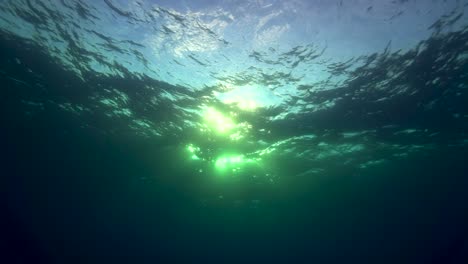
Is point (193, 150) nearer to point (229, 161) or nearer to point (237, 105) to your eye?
point (229, 161)

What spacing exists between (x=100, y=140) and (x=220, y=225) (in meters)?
47.5

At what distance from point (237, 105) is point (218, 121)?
2601mm

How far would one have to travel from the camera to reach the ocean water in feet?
36.3

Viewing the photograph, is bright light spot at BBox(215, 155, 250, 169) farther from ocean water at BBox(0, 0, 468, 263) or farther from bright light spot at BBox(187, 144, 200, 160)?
bright light spot at BBox(187, 144, 200, 160)

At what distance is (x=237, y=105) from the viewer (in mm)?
16484

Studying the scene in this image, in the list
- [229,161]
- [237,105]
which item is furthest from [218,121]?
[229,161]

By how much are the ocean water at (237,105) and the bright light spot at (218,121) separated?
0.45ft

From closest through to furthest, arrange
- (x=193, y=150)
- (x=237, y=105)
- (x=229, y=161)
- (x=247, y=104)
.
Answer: (x=247, y=104), (x=237, y=105), (x=193, y=150), (x=229, y=161)

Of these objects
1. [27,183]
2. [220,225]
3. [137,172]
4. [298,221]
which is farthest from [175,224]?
[137,172]

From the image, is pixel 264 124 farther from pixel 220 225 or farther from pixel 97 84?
pixel 220 225

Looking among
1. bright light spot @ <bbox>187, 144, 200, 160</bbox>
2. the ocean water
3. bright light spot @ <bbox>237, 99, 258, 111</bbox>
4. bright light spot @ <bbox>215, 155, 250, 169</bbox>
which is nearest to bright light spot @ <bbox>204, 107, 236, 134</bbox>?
the ocean water

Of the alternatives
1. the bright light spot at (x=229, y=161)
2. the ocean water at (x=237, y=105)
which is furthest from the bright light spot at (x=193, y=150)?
the bright light spot at (x=229, y=161)

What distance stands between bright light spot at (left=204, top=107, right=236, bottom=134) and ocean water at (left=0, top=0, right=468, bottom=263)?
0.45 feet

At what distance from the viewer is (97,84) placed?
663 inches
